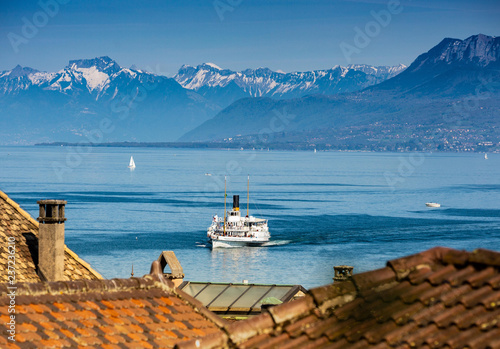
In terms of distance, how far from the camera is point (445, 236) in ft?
395

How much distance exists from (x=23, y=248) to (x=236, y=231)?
108321 millimetres

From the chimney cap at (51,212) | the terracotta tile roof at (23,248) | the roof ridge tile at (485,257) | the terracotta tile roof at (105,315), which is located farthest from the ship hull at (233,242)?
Result: the roof ridge tile at (485,257)

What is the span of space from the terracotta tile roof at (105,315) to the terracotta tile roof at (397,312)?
4167 mm

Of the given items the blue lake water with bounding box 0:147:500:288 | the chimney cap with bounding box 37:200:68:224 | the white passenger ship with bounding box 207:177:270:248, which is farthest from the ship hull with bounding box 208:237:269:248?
the chimney cap with bounding box 37:200:68:224

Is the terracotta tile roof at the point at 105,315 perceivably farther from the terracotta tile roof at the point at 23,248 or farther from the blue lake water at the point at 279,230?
the blue lake water at the point at 279,230

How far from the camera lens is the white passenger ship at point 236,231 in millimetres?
121113

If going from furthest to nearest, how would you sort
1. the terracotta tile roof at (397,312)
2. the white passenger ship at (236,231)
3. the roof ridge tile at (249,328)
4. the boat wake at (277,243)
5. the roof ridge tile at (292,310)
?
the white passenger ship at (236,231)
the boat wake at (277,243)
the roof ridge tile at (292,310)
the roof ridge tile at (249,328)
the terracotta tile roof at (397,312)

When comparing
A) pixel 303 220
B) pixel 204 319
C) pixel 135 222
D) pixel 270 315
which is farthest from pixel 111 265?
pixel 270 315

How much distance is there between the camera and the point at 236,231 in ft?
422

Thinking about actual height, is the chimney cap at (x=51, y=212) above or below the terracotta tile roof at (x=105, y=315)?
above

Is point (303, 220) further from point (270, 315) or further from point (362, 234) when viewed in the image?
point (270, 315)

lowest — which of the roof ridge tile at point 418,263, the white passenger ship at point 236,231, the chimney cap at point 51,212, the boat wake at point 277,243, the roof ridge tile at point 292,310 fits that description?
the boat wake at point 277,243

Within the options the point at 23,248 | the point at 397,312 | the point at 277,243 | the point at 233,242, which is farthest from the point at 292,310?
the point at 233,242

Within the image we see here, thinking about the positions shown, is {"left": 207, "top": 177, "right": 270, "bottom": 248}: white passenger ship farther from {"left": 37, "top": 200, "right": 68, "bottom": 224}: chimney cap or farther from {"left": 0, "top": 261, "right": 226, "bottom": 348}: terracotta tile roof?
{"left": 0, "top": 261, "right": 226, "bottom": 348}: terracotta tile roof
